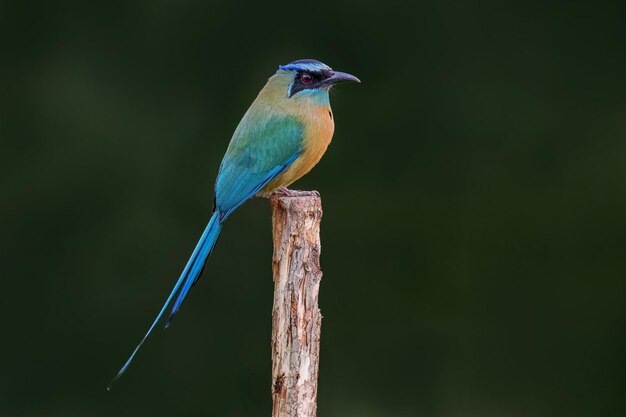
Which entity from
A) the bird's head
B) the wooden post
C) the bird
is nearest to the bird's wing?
the bird

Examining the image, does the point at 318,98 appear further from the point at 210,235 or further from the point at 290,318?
the point at 290,318

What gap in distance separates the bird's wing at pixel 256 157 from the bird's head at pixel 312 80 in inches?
4.6

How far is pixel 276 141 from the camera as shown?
311 cm

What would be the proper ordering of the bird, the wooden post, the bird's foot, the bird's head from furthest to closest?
the bird's head
the bird
the bird's foot
the wooden post

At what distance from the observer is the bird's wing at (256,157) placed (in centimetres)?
307

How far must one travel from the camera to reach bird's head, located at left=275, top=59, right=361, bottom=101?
3215 mm

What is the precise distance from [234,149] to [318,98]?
0.32 meters

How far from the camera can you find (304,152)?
3135 mm

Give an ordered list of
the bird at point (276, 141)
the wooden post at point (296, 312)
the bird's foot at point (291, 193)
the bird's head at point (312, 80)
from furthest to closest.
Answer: the bird's head at point (312, 80), the bird at point (276, 141), the bird's foot at point (291, 193), the wooden post at point (296, 312)

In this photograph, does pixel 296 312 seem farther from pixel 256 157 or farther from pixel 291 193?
pixel 256 157

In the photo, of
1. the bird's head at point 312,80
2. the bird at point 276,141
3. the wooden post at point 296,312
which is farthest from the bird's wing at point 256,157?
the wooden post at point 296,312

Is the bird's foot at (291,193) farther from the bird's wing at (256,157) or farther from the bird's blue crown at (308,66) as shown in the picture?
the bird's blue crown at (308,66)

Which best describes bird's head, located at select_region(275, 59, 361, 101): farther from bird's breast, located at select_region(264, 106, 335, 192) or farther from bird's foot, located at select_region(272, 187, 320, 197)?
bird's foot, located at select_region(272, 187, 320, 197)

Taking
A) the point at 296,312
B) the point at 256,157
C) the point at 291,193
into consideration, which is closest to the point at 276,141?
the point at 256,157
